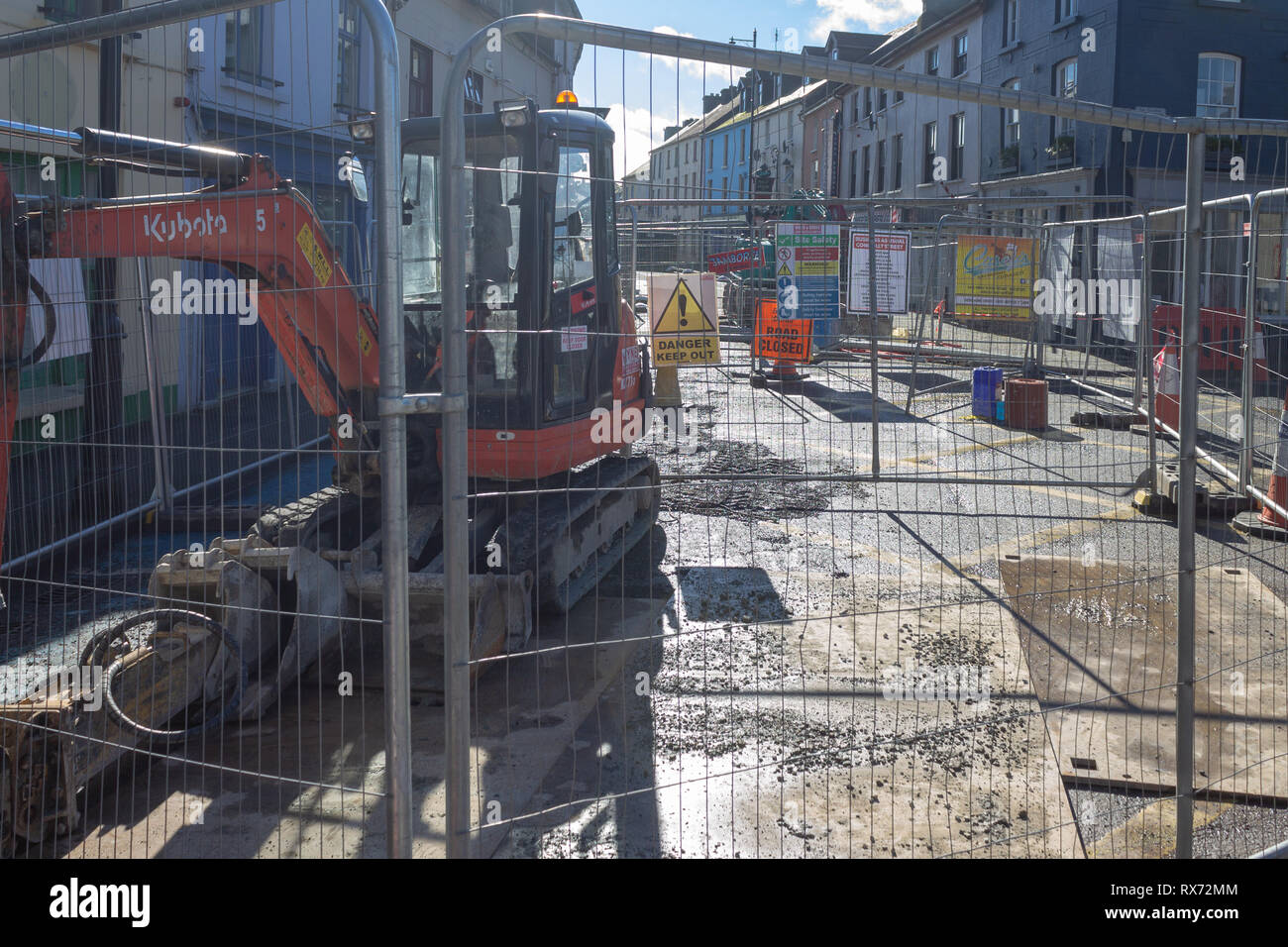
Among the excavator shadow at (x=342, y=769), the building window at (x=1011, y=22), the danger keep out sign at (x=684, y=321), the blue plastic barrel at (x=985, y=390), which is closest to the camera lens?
the excavator shadow at (x=342, y=769)

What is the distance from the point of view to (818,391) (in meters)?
16.6

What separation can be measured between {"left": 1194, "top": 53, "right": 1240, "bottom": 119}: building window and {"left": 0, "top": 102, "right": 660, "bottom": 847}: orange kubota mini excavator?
22.6 meters

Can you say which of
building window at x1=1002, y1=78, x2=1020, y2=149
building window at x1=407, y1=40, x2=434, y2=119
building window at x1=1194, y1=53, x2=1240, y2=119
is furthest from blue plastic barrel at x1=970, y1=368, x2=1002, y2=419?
building window at x1=1002, y1=78, x2=1020, y2=149

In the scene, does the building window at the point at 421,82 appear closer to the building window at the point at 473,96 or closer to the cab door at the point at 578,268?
the building window at the point at 473,96

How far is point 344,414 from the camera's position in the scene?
5.82 metres

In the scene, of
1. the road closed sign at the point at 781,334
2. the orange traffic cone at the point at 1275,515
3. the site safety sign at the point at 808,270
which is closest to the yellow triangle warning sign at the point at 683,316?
the site safety sign at the point at 808,270

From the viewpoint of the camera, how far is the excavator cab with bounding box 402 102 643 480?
6.27m

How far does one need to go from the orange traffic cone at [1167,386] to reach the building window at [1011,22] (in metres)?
21.1

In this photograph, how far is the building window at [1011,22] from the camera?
95.8ft

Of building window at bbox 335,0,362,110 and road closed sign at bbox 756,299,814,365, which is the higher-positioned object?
building window at bbox 335,0,362,110

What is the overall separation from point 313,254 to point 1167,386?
352 inches

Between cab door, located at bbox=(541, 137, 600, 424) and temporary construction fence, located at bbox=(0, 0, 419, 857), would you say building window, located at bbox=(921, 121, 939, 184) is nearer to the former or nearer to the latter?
cab door, located at bbox=(541, 137, 600, 424)

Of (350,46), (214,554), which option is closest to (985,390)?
(350,46)
